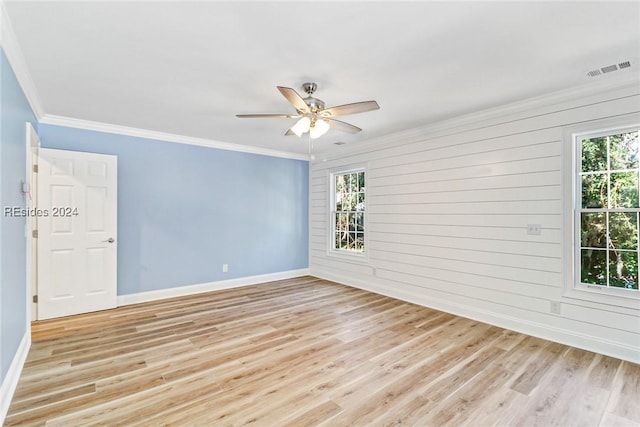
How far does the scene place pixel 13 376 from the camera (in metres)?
2.32

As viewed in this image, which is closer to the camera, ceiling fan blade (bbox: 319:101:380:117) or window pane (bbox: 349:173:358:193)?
ceiling fan blade (bbox: 319:101:380:117)

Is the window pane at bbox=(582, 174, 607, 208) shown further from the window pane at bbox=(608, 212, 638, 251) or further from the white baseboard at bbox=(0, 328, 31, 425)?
the white baseboard at bbox=(0, 328, 31, 425)

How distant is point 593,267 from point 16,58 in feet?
18.0

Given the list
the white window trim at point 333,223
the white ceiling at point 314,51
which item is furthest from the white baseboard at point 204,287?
the white ceiling at point 314,51

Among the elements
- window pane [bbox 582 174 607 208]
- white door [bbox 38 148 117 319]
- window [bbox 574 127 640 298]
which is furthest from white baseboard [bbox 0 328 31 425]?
window pane [bbox 582 174 607 208]

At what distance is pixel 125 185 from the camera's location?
4.44 metres

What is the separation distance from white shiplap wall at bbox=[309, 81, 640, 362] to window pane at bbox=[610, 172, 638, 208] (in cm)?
41

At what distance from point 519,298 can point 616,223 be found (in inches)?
46.3

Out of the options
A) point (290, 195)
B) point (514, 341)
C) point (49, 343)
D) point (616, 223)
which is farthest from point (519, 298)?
point (49, 343)

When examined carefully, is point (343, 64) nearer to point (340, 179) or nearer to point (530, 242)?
point (530, 242)

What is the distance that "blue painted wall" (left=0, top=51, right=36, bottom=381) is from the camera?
218 centimetres

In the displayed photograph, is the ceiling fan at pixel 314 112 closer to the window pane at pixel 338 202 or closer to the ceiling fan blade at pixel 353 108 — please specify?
the ceiling fan blade at pixel 353 108

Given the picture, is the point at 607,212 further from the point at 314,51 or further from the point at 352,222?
the point at 352,222

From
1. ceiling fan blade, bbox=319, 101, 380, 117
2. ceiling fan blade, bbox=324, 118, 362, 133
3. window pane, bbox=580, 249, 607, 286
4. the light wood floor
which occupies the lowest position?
the light wood floor
